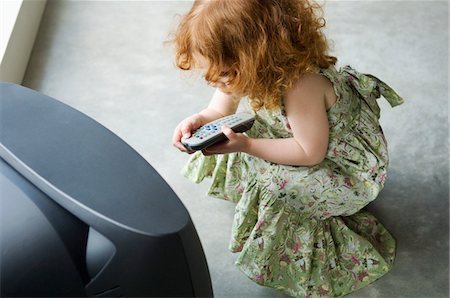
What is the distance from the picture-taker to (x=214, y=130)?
3.52 ft

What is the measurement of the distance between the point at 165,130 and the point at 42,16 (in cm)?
58

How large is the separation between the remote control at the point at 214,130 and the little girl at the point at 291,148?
0.02 metres

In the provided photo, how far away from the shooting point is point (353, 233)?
1.26 m

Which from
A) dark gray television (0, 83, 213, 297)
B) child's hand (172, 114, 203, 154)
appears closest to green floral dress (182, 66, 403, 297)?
child's hand (172, 114, 203, 154)

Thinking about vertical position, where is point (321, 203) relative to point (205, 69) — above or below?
below

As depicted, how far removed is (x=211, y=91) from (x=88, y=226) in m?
0.97

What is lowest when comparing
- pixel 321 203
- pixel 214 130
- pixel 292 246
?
pixel 292 246

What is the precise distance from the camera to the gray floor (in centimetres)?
134

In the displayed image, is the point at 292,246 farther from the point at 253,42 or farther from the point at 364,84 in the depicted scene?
the point at 253,42

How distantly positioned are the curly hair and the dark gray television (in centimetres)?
28

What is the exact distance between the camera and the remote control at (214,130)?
1055 mm

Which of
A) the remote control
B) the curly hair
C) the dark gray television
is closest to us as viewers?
the dark gray television

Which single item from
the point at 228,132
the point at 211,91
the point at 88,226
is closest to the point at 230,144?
the point at 228,132

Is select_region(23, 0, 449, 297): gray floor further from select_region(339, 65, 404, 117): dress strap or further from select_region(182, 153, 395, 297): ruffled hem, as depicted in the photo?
select_region(339, 65, 404, 117): dress strap
